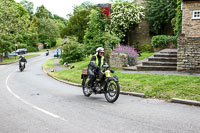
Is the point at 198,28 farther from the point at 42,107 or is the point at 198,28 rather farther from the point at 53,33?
the point at 53,33

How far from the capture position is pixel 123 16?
32.0 m

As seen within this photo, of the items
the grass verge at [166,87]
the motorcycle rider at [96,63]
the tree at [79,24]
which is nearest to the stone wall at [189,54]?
the grass verge at [166,87]

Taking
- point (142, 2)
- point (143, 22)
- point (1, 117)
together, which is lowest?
point (1, 117)

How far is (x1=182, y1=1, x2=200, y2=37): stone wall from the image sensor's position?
19.3m

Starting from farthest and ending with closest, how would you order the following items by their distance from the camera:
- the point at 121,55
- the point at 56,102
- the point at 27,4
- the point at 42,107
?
1. the point at 27,4
2. the point at 121,55
3. the point at 56,102
4. the point at 42,107

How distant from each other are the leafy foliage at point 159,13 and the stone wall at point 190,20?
34.6ft

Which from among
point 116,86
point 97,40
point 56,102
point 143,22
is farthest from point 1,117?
point 143,22

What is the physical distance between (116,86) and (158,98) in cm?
192

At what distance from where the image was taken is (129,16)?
32.2m

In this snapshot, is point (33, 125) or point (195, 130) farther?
point (33, 125)

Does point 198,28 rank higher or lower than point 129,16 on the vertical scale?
lower

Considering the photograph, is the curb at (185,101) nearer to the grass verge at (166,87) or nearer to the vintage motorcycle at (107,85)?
the grass verge at (166,87)

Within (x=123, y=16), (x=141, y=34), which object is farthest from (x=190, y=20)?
(x=141, y=34)

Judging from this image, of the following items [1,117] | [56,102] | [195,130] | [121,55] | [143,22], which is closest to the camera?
[195,130]
